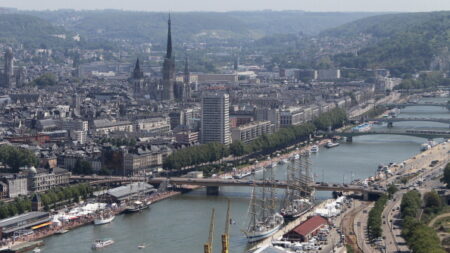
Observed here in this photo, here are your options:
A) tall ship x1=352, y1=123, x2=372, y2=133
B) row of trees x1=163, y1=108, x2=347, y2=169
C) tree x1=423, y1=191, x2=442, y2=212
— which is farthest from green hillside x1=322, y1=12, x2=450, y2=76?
tree x1=423, y1=191, x2=442, y2=212

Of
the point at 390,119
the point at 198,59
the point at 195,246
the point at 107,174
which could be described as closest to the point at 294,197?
the point at 195,246

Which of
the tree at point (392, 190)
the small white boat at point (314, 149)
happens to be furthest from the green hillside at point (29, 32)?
the tree at point (392, 190)

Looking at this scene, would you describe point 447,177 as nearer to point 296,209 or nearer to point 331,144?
point 296,209

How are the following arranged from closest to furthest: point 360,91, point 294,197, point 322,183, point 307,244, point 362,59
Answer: point 307,244 < point 294,197 < point 322,183 < point 360,91 < point 362,59

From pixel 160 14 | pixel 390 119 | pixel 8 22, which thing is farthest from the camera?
pixel 160 14

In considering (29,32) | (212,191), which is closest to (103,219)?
(212,191)

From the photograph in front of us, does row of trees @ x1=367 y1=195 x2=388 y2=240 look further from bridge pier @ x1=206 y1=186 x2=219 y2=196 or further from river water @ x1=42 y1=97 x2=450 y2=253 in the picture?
bridge pier @ x1=206 y1=186 x2=219 y2=196

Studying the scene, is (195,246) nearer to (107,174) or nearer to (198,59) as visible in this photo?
(107,174)
